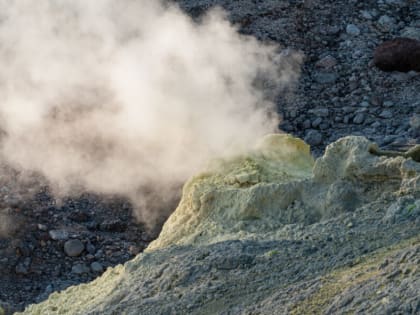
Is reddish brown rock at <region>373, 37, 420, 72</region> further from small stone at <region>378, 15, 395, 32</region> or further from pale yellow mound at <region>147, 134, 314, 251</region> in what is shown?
pale yellow mound at <region>147, 134, 314, 251</region>

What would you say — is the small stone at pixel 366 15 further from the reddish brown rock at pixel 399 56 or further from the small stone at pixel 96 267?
the small stone at pixel 96 267

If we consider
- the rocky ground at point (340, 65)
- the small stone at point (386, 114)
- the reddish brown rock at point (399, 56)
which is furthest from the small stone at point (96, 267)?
the reddish brown rock at point (399, 56)

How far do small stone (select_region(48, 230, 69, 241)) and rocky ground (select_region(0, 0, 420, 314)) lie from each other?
0.01 metres

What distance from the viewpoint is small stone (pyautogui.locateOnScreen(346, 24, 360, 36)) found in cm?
1259

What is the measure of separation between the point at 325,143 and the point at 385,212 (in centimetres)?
526

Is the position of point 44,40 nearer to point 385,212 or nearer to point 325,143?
point 325,143

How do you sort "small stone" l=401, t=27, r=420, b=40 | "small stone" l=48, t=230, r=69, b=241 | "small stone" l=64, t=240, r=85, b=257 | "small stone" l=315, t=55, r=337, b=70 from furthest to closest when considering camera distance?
"small stone" l=401, t=27, r=420, b=40, "small stone" l=315, t=55, r=337, b=70, "small stone" l=48, t=230, r=69, b=241, "small stone" l=64, t=240, r=85, b=257

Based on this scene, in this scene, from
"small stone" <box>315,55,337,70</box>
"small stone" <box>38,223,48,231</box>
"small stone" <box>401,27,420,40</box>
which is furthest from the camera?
"small stone" <box>401,27,420,40</box>

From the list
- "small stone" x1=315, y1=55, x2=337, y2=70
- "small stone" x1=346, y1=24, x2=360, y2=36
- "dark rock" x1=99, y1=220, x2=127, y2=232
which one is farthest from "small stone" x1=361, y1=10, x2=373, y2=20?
"dark rock" x1=99, y1=220, x2=127, y2=232

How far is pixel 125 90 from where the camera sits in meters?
10.7

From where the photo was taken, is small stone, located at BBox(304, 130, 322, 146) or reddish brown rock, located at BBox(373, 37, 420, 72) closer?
small stone, located at BBox(304, 130, 322, 146)

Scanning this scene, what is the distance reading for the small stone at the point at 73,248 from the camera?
28.5ft

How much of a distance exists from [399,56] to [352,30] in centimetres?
85

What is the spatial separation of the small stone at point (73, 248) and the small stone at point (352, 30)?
5.19 meters
